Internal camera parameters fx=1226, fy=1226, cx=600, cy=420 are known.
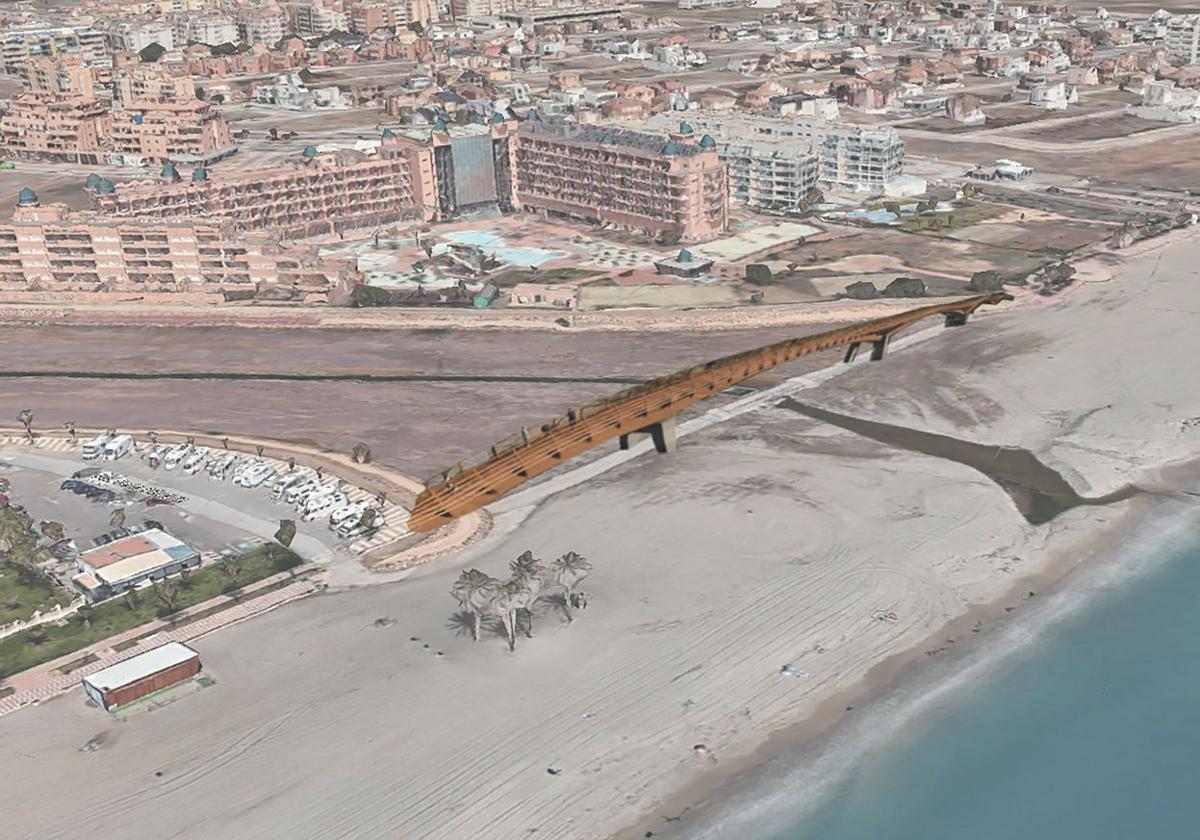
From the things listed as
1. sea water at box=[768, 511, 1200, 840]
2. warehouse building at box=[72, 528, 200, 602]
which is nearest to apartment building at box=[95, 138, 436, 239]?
warehouse building at box=[72, 528, 200, 602]

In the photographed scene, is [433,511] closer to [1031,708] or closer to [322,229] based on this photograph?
[1031,708]

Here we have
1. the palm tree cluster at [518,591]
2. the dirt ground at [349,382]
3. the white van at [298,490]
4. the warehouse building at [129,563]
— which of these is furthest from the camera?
the dirt ground at [349,382]

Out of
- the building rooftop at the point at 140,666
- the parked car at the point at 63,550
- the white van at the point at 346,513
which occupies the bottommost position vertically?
the building rooftop at the point at 140,666

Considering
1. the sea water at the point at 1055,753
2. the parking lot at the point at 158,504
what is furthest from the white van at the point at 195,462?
the sea water at the point at 1055,753

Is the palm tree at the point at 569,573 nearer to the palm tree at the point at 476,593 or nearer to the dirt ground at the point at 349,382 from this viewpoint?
the palm tree at the point at 476,593

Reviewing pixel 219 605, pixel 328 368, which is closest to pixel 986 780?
pixel 219 605

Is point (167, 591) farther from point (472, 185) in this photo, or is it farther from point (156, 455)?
point (472, 185)

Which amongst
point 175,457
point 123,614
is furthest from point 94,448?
point 123,614
